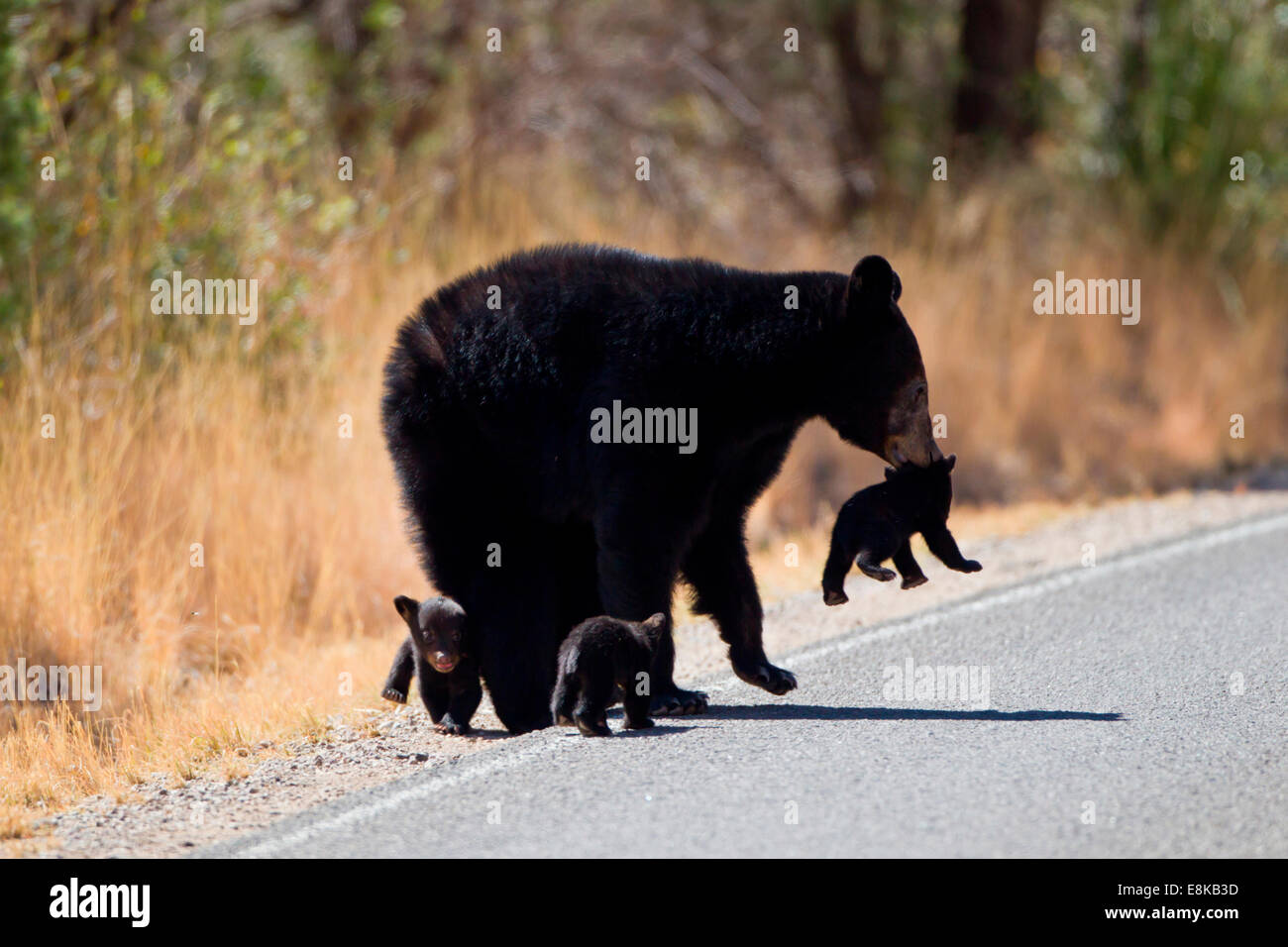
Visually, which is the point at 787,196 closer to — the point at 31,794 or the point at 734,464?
the point at 734,464

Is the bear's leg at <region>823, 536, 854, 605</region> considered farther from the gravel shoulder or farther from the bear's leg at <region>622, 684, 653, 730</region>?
the bear's leg at <region>622, 684, 653, 730</region>

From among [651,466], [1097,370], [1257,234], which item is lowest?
[651,466]

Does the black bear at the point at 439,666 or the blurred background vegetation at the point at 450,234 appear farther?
the blurred background vegetation at the point at 450,234

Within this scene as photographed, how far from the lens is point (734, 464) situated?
594cm

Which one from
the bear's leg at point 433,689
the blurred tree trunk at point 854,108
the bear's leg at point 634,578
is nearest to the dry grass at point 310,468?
Result: the bear's leg at point 433,689

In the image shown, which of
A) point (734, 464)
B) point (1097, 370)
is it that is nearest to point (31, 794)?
point (734, 464)

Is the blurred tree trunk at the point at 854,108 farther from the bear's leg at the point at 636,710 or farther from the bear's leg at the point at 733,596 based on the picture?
the bear's leg at the point at 636,710

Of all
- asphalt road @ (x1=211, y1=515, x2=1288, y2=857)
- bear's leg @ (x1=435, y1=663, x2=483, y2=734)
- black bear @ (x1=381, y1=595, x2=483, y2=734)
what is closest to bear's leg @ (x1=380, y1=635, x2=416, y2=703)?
black bear @ (x1=381, y1=595, x2=483, y2=734)

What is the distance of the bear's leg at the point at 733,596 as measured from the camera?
605 cm

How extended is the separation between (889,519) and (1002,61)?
11156 mm

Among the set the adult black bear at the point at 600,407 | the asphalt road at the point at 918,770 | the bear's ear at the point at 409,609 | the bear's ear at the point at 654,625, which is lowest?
the asphalt road at the point at 918,770

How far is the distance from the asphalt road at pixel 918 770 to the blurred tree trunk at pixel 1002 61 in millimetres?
9887

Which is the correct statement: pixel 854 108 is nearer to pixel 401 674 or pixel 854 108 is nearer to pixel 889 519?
pixel 889 519

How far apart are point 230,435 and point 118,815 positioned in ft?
11.5
